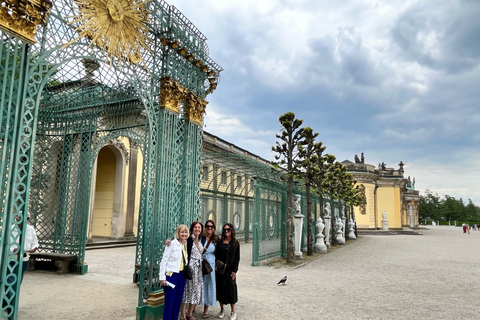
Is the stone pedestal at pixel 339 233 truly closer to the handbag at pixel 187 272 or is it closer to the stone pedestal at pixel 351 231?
the stone pedestal at pixel 351 231

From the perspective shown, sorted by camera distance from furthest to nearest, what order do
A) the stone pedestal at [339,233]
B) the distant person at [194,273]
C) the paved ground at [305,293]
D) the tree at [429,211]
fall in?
the tree at [429,211] < the stone pedestal at [339,233] < the paved ground at [305,293] < the distant person at [194,273]

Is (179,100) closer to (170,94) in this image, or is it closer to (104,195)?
(170,94)

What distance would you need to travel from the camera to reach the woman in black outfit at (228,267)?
566 cm

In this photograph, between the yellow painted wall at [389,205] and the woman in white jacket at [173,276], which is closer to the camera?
the woman in white jacket at [173,276]

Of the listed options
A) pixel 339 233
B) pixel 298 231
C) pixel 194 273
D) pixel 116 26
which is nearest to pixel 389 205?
pixel 339 233

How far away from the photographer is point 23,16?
3.89 metres

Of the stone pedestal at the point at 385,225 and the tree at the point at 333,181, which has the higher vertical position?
the tree at the point at 333,181

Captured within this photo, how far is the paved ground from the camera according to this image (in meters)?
6.05

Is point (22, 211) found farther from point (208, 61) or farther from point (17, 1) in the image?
point (208, 61)

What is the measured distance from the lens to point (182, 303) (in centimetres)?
543

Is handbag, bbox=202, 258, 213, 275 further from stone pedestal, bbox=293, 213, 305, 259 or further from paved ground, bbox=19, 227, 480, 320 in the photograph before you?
stone pedestal, bbox=293, 213, 305, 259

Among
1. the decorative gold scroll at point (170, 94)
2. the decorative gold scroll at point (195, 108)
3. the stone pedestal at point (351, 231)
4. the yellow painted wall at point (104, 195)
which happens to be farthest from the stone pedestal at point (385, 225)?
the decorative gold scroll at point (170, 94)

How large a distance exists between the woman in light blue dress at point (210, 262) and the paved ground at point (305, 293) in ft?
2.18

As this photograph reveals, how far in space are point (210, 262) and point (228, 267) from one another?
1.04ft
